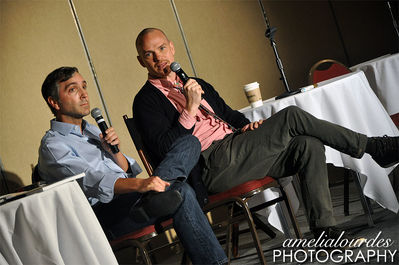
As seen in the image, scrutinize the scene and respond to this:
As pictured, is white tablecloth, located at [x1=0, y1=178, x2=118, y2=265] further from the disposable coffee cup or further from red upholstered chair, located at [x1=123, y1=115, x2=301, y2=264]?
the disposable coffee cup

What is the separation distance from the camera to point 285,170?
2.94 meters

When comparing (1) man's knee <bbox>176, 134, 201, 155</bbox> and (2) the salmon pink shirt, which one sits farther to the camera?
(2) the salmon pink shirt

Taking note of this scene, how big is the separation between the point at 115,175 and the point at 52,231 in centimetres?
51

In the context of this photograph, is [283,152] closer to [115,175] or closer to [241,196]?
[241,196]

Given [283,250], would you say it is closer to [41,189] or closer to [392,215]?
[392,215]

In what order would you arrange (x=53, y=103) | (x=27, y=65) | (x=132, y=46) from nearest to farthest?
(x=53, y=103)
(x=27, y=65)
(x=132, y=46)

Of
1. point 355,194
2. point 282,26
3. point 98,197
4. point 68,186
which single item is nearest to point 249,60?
point 282,26

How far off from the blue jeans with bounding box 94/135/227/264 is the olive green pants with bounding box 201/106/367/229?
0.81 feet

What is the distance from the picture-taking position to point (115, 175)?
8.81ft

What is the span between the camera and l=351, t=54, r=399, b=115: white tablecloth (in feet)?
12.7

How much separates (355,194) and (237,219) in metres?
1.56

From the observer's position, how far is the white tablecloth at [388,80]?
387cm

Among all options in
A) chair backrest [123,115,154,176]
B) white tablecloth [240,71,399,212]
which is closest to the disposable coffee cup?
white tablecloth [240,71,399,212]

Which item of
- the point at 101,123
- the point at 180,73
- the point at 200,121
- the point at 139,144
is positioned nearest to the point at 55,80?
the point at 101,123
